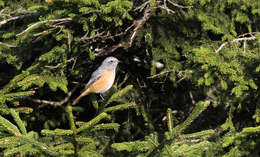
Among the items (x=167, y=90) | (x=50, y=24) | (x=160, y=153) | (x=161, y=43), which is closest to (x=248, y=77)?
(x=161, y=43)

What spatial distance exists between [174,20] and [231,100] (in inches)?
62.7

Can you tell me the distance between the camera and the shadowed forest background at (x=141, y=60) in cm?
363

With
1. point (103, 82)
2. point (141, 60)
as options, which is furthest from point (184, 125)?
point (141, 60)

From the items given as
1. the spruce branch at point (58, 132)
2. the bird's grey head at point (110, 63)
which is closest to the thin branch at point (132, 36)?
the bird's grey head at point (110, 63)

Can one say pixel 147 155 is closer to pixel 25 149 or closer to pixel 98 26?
pixel 25 149

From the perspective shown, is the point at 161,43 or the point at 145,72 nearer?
the point at 161,43

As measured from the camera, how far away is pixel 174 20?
4.66 metres

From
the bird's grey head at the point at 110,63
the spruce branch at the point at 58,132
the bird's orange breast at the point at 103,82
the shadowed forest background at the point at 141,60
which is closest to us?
the spruce branch at the point at 58,132

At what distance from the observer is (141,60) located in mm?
5266

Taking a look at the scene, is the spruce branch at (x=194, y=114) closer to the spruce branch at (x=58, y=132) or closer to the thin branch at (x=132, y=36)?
the spruce branch at (x=58, y=132)

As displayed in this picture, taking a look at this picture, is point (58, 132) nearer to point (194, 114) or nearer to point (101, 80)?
point (194, 114)

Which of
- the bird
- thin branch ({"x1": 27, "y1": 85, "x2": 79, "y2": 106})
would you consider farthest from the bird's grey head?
thin branch ({"x1": 27, "y1": 85, "x2": 79, "y2": 106})

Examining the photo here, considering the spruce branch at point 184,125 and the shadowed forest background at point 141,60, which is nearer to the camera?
the spruce branch at point 184,125

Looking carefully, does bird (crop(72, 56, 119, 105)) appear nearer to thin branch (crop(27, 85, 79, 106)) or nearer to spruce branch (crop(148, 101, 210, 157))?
thin branch (crop(27, 85, 79, 106))
